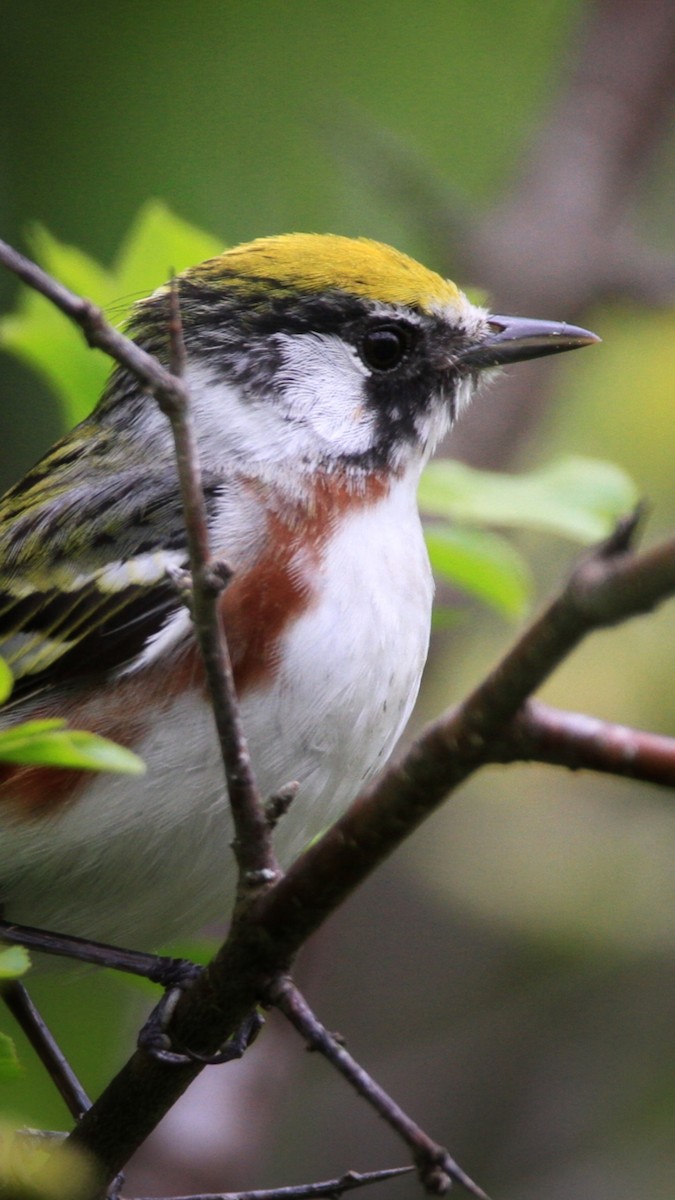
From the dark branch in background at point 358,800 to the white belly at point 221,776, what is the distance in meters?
0.58

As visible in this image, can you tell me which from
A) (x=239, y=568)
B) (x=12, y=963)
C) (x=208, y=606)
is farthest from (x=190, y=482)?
(x=239, y=568)

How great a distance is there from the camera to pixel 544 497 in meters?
3.26

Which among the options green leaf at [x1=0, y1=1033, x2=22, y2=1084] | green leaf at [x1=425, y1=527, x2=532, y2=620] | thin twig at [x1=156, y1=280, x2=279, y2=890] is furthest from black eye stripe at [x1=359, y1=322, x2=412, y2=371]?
green leaf at [x1=0, y1=1033, x2=22, y2=1084]

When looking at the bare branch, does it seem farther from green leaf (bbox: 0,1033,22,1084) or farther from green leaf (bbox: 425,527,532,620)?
green leaf (bbox: 425,527,532,620)

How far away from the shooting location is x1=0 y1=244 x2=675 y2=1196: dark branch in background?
62.7 inches

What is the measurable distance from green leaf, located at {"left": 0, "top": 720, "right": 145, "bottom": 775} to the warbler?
101 centimetres

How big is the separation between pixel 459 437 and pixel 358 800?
12.4ft

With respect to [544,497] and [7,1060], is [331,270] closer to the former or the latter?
[544,497]

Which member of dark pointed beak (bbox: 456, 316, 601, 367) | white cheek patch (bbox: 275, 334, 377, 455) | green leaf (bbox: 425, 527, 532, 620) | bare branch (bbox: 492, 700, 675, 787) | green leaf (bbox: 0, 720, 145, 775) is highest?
bare branch (bbox: 492, 700, 675, 787)

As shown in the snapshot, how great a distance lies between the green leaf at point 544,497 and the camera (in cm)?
318

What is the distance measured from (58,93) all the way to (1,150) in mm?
363

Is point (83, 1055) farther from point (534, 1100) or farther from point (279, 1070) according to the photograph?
point (534, 1100)

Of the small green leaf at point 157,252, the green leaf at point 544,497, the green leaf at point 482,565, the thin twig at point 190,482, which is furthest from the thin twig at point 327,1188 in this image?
the small green leaf at point 157,252

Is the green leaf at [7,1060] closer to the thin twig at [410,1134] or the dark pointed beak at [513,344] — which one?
the thin twig at [410,1134]
